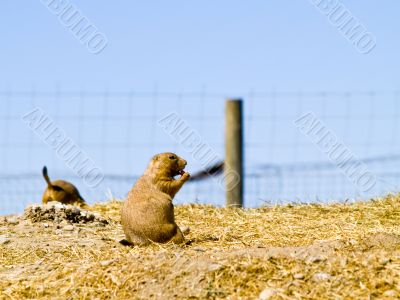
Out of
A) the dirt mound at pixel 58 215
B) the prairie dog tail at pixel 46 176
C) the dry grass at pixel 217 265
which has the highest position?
the prairie dog tail at pixel 46 176

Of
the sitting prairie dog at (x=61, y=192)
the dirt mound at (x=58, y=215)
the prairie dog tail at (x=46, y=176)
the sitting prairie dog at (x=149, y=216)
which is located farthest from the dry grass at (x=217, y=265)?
the sitting prairie dog at (x=61, y=192)

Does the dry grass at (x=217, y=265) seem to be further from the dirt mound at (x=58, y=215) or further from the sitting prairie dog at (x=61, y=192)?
the sitting prairie dog at (x=61, y=192)

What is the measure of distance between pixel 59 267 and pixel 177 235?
3.80ft

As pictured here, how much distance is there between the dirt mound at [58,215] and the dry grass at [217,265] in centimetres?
56

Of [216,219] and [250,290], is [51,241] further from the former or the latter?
[250,290]

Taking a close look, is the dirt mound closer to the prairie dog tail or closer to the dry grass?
the dry grass

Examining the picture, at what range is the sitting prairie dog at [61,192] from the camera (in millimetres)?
10625

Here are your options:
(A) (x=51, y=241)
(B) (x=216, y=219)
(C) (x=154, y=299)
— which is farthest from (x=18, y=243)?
(C) (x=154, y=299)

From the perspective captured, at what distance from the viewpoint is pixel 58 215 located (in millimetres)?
8148

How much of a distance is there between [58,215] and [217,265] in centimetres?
335

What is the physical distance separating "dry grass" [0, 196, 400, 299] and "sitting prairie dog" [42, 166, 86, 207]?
10.0 feet

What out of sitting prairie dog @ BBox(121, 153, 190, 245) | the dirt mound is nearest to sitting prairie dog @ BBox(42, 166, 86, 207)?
the dirt mound

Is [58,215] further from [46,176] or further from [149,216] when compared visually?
[46,176]

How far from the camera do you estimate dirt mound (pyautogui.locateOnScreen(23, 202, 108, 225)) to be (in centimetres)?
812
